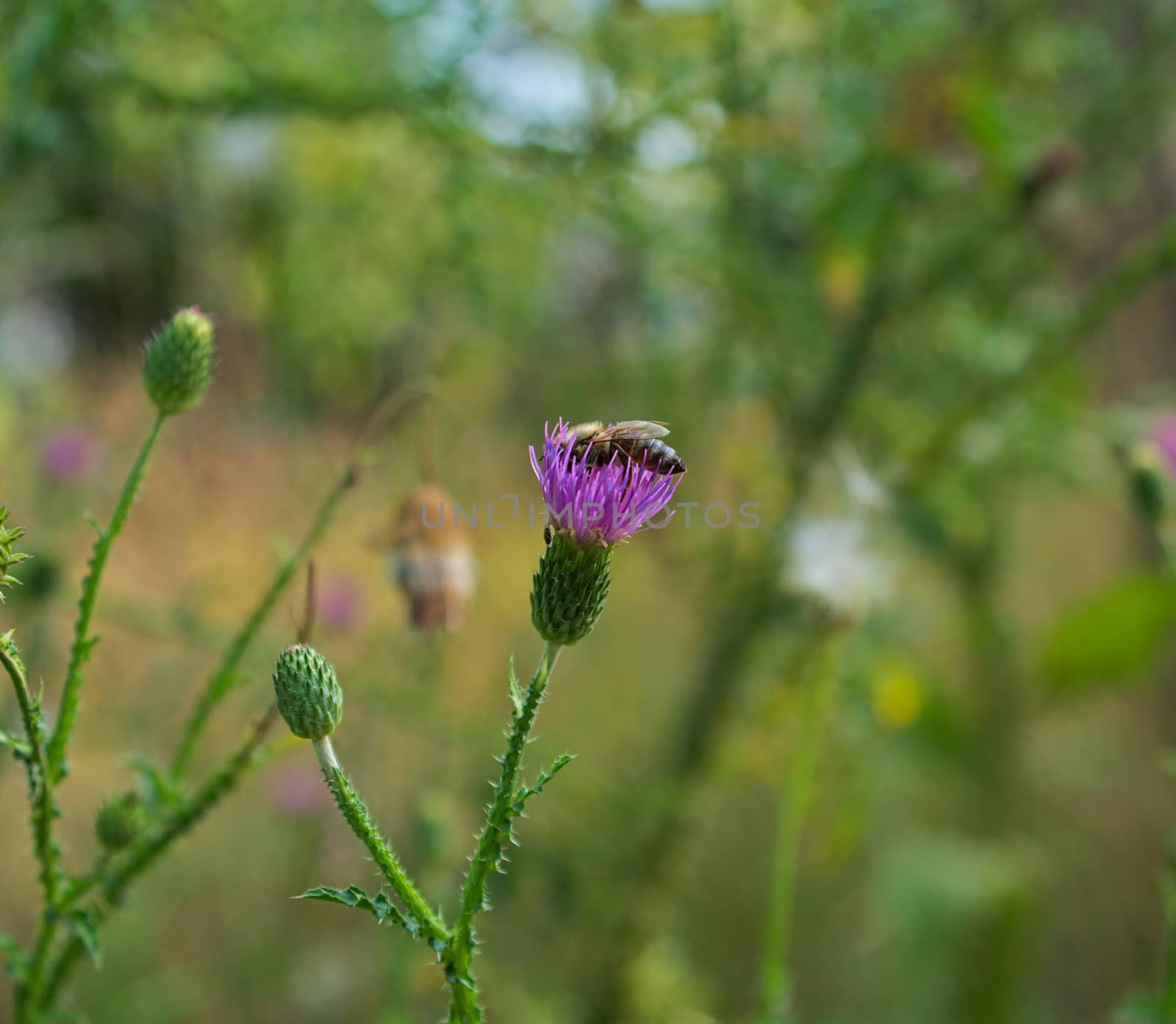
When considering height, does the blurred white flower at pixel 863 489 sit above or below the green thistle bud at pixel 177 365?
above

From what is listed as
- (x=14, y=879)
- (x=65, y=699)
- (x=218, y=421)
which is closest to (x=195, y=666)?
(x=14, y=879)

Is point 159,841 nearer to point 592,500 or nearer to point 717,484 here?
point 592,500

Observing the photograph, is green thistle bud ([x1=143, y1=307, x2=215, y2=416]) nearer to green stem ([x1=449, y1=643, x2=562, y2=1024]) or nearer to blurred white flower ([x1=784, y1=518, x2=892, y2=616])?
green stem ([x1=449, y1=643, x2=562, y2=1024])

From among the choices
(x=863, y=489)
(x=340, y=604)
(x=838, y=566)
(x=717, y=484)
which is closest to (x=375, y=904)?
(x=838, y=566)

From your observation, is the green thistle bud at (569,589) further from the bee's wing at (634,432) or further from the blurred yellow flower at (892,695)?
the blurred yellow flower at (892,695)

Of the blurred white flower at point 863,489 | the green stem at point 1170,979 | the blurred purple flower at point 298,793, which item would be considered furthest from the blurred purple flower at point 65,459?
the green stem at point 1170,979

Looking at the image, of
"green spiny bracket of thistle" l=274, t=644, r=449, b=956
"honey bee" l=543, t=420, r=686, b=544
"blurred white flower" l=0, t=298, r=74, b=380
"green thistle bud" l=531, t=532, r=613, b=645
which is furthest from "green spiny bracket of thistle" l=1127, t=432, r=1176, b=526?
"blurred white flower" l=0, t=298, r=74, b=380
